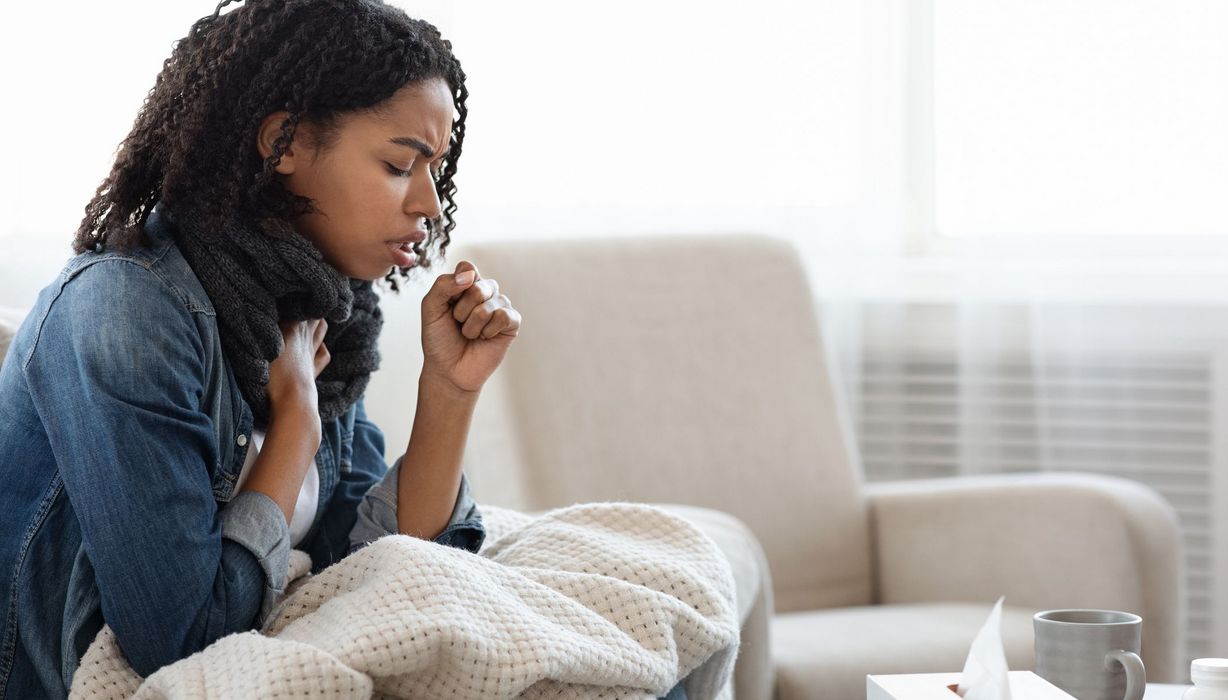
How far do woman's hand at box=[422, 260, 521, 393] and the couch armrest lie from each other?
86 centimetres

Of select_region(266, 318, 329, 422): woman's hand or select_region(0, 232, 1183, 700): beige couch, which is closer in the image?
select_region(266, 318, 329, 422): woman's hand

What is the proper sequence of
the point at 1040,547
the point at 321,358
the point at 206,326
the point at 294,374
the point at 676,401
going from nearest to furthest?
1. the point at 206,326
2. the point at 294,374
3. the point at 321,358
4. the point at 1040,547
5. the point at 676,401

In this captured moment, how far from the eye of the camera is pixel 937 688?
3.00 ft

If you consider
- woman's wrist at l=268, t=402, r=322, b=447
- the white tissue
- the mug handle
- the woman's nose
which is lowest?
the mug handle

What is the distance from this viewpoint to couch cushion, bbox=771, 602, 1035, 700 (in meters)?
1.57

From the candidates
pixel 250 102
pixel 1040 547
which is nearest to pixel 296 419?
pixel 250 102

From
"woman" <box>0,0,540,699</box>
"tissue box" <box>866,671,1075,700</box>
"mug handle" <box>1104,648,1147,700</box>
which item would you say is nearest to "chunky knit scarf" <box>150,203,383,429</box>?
"woman" <box>0,0,540,699</box>

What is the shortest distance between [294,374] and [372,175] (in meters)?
0.19

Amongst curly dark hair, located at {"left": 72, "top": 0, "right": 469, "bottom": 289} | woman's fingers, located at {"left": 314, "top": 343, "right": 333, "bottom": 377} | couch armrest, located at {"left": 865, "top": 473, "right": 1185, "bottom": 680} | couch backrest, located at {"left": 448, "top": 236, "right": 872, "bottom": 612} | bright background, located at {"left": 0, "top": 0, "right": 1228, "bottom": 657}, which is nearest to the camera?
curly dark hair, located at {"left": 72, "top": 0, "right": 469, "bottom": 289}

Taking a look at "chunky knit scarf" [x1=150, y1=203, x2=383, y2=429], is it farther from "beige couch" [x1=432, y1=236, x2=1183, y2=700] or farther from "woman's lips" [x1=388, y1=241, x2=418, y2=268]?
"beige couch" [x1=432, y1=236, x2=1183, y2=700]

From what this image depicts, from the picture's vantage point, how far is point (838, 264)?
2.40m

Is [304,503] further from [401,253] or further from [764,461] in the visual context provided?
[764,461]

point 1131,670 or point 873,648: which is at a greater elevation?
point 1131,670

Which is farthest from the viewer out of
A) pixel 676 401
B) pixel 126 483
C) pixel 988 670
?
pixel 676 401
